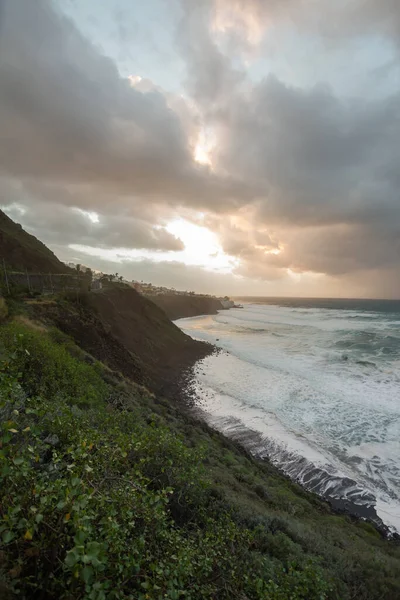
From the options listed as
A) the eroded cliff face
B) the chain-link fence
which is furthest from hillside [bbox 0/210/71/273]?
the eroded cliff face

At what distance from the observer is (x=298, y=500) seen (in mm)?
9758

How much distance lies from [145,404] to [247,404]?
29.5 ft

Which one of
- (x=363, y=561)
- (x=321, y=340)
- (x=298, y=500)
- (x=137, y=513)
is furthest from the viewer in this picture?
(x=321, y=340)

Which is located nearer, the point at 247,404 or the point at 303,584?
the point at 303,584

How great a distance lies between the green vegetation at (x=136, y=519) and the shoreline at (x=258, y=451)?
688 mm

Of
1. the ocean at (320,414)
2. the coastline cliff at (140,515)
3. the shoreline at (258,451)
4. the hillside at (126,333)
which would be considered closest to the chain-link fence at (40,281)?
the hillside at (126,333)

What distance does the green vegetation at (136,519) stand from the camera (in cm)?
246

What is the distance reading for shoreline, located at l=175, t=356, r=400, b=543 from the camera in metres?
10.3

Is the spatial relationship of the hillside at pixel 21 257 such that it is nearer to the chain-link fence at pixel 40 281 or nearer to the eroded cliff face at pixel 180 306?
the chain-link fence at pixel 40 281

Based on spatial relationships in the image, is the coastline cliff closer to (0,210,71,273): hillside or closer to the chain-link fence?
the chain-link fence

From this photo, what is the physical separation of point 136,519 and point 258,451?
39.6 feet

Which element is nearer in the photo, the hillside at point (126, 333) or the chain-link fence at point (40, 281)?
the hillside at point (126, 333)

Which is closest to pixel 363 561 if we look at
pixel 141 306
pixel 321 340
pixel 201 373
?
pixel 201 373

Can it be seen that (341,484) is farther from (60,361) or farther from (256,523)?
(60,361)
